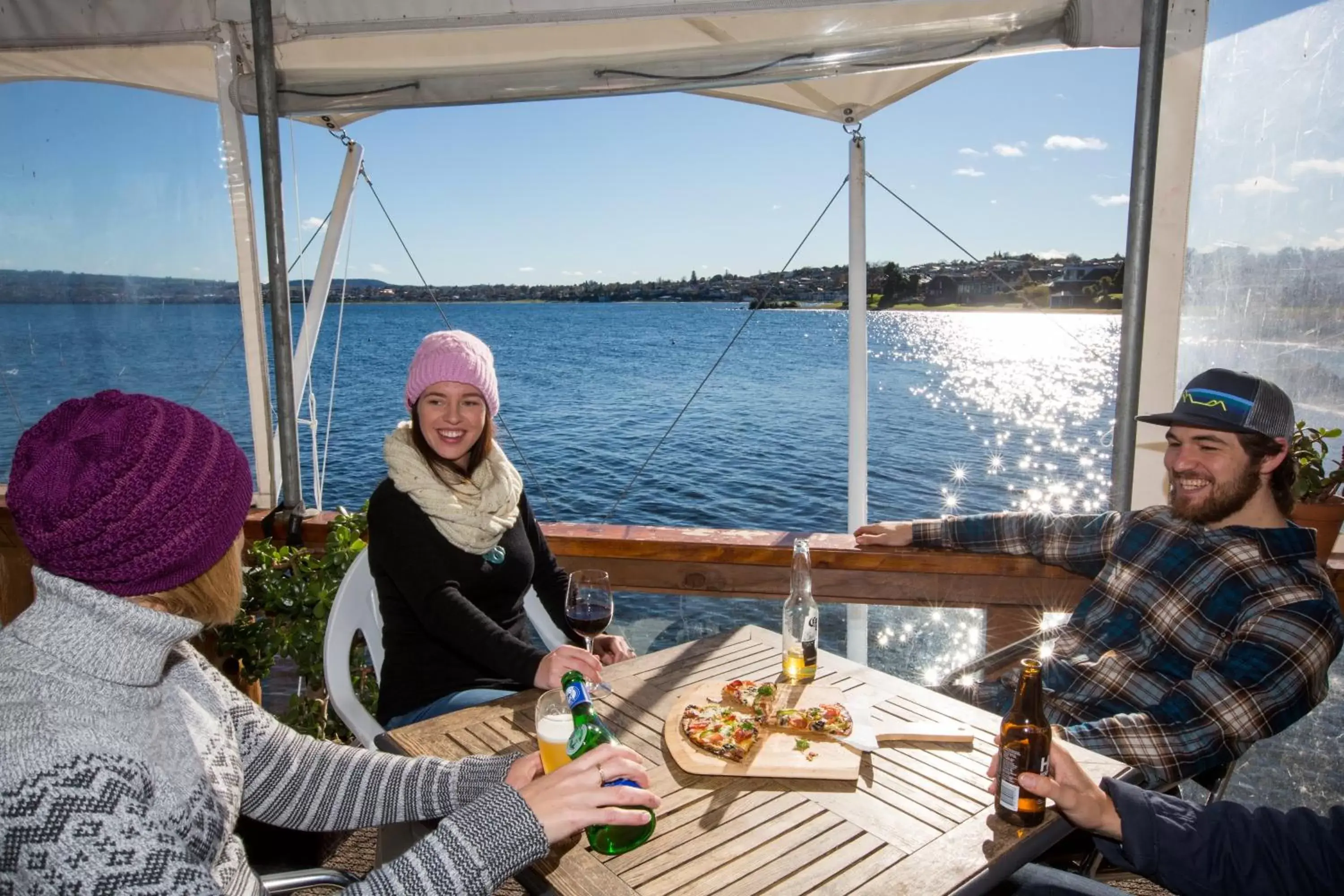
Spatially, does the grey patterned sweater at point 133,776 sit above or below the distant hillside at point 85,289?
below

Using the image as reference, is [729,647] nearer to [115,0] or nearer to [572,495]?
[115,0]

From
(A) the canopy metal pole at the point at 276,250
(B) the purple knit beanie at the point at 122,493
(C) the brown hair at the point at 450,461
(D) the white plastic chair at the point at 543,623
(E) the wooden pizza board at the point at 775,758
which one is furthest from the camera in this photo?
(A) the canopy metal pole at the point at 276,250

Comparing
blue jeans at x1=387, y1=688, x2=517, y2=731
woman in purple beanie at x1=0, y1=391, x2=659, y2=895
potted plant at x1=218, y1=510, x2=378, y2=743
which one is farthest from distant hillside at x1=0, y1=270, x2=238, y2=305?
woman in purple beanie at x1=0, y1=391, x2=659, y2=895

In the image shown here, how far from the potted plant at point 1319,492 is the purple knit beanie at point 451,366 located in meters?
2.37

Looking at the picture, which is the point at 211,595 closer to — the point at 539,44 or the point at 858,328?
the point at 539,44

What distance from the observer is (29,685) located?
91 centimetres

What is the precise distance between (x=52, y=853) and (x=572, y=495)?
21.0m

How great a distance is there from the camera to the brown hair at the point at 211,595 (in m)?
1.05

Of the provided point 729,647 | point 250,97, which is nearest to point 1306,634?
point 729,647

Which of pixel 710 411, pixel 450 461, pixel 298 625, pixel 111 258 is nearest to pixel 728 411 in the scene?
pixel 710 411

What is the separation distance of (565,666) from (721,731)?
0.41 meters

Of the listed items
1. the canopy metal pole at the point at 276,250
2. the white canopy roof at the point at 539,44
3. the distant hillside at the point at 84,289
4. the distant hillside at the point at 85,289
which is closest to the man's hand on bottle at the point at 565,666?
the canopy metal pole at the point at 276,250

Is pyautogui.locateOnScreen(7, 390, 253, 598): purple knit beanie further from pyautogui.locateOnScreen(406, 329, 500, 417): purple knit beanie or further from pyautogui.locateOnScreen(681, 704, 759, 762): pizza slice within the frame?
pyautogui.locateOnScreen(406, 329, 500, 417): purple knit beanie

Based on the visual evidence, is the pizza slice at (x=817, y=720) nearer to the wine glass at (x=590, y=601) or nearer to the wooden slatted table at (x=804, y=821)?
the wooden slatted table at (x=804, y=821)
